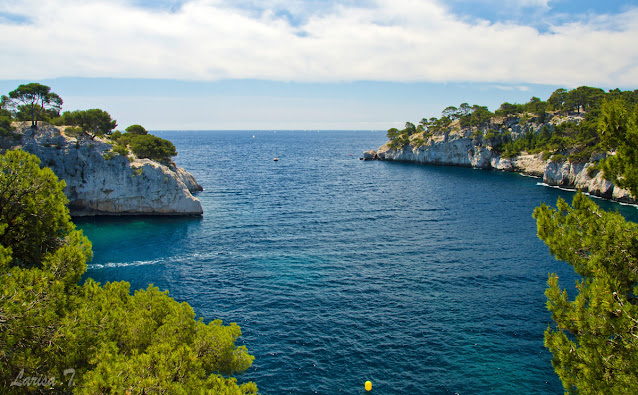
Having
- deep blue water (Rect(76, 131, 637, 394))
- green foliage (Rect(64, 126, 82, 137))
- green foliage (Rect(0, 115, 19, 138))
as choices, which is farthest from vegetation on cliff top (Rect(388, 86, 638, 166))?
green foliage (Rect(0, 115, 19, 138))

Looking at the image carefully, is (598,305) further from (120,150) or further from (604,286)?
(120,150)

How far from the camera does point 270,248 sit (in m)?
53.6

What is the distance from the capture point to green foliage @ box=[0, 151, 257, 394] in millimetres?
13086

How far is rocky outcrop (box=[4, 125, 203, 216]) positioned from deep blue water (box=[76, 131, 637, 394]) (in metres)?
3.55

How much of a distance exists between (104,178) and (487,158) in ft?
408

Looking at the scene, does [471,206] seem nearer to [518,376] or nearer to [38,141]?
[518,376]

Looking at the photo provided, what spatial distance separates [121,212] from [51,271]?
59098 mm

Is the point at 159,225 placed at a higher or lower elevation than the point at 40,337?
lower

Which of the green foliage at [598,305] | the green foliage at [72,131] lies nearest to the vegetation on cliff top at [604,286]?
the green foliage at [598,305]

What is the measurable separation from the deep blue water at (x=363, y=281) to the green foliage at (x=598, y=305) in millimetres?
11505

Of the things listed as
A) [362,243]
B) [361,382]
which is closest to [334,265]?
[362,243]

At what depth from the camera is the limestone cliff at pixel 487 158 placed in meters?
87.5

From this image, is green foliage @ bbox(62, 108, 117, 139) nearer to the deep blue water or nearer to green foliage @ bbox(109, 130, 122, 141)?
green foliage @ bbox(109, 130, 122, 141)

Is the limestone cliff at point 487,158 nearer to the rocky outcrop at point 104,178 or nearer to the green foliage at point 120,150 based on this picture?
the rocky outcrop at point 104,178
